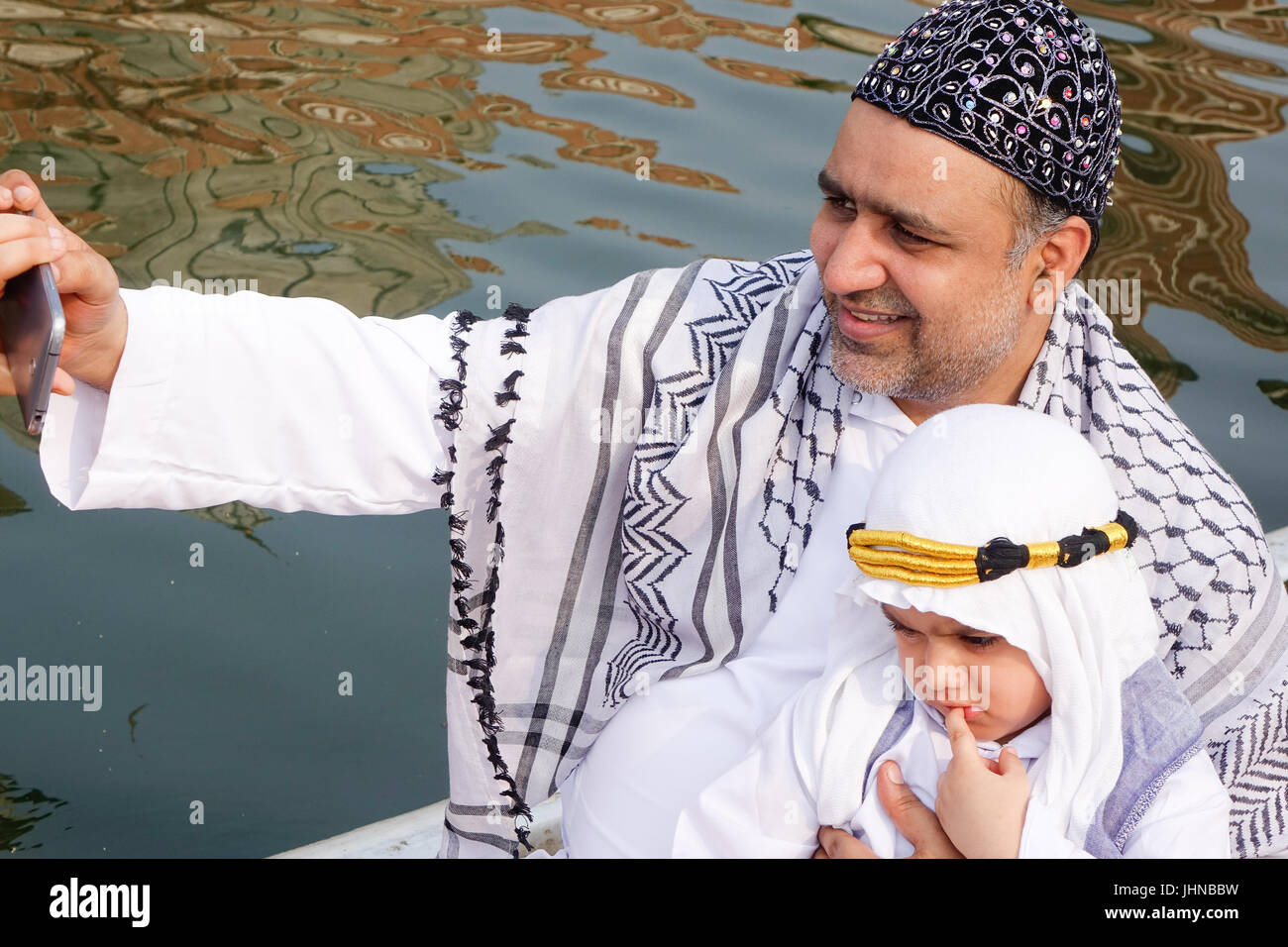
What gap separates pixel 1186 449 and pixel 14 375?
5.53ft

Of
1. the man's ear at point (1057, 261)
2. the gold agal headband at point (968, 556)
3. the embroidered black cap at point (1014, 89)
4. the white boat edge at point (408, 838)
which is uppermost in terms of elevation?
the embroidered black cap at point (1014, 89)

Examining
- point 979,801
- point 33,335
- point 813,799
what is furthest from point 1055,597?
point 33,335

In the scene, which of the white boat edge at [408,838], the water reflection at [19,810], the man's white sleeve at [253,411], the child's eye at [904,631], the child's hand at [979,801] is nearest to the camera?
the child's hand at [979,801]

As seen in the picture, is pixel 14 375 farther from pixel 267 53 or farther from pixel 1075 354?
pixel 267 53

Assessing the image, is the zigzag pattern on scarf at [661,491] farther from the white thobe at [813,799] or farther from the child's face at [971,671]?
the child's face at [971,671]

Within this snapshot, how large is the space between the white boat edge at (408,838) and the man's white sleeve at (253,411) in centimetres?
83

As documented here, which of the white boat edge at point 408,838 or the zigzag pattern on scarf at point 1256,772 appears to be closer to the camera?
the zigzag pattern on scarf at point 1256,772

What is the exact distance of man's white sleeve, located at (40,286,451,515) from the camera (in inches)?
82.3

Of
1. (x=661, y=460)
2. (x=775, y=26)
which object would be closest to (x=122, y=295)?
(x=661, y=460)

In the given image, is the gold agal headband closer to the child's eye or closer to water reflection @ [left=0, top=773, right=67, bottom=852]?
the child's eye

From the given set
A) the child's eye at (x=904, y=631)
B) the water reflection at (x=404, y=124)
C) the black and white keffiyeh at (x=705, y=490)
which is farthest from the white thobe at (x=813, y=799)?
the water reflection at (x=404, y=124)

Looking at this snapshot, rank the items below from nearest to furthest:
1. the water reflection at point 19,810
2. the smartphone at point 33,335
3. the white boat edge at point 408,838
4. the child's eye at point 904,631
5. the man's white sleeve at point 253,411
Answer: the smartphone at point 33,335, the child's eye at point 904,631, the man's white sleeve at point 253,411, the white boat edge at point 408,838, the water reflection at point 19,810

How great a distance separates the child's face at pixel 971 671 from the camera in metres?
1.92

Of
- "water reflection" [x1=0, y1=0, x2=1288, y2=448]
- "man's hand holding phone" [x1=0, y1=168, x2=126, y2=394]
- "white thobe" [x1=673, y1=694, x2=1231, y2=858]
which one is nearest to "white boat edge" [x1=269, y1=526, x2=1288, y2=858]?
"white thobe" [x1=673, y1=694, x2=1231, y2=858]
